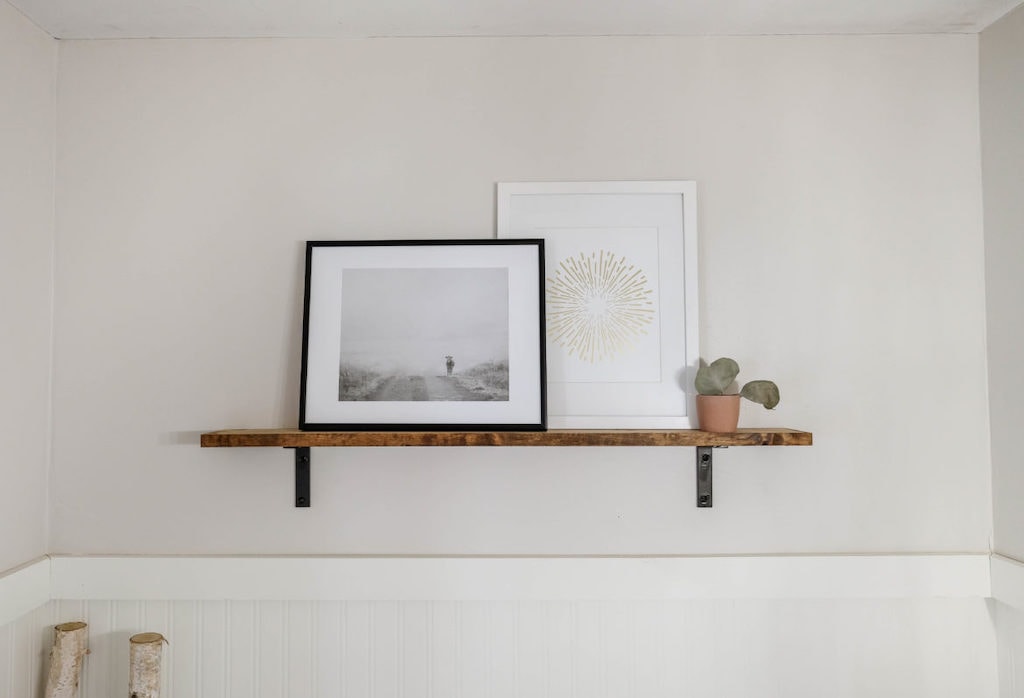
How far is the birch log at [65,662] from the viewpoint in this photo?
60.8 inches

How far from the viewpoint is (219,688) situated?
64.4 inches

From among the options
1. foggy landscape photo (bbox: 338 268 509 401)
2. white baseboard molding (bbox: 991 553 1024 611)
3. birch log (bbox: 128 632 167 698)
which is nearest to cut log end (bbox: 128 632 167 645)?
birch log (bbox: 128 632 167 698)

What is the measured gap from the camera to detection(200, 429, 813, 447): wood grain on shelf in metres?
1.49

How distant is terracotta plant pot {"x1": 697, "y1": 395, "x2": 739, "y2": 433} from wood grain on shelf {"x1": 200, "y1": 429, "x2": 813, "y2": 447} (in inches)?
0.9

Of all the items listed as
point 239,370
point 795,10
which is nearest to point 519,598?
point 239,370

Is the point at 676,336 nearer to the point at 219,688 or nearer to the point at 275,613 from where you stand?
the point at 275,613

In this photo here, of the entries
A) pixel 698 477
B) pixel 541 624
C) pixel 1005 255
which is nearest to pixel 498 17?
pixel 698 477

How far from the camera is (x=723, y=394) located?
1538mm

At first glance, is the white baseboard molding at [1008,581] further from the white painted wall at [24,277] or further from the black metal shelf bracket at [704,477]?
the white painted wall at [24,277]

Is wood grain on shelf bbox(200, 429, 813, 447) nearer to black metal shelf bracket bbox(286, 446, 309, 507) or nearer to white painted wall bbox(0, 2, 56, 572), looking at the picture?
black metal shelf bracket bbox(286, 446, 309, 507)

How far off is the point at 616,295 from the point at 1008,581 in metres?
1.13

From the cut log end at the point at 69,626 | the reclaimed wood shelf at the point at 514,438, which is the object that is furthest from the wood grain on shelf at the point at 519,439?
the cut log end at the point at 69,626

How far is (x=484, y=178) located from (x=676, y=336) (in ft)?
2.02

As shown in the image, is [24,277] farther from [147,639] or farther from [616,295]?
[616,295]
